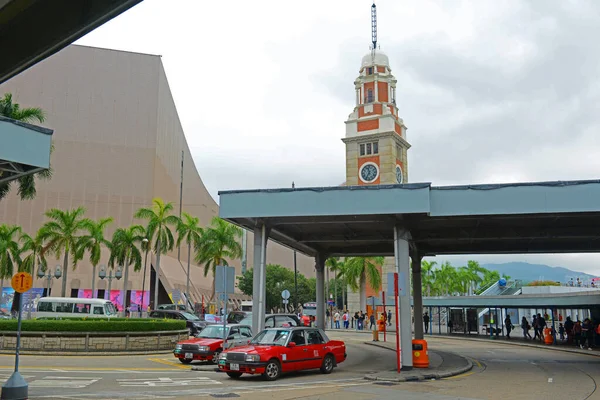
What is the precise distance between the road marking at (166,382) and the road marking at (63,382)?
93cm

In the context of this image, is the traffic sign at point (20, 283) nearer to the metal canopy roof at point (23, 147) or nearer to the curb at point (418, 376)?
the metal canopy roof at point (23, 147)

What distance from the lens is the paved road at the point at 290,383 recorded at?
14133 mm

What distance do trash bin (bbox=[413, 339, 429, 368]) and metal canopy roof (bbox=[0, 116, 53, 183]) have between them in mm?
13761

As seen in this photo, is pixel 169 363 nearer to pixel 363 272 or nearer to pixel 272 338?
Answer: pixel 272 338

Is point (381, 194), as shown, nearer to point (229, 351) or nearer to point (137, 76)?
point (229, 351)

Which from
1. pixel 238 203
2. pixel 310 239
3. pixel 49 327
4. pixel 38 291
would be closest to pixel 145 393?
pixel 238 203

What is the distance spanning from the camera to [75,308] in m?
39.4

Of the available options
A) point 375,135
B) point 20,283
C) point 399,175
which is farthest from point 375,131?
point 20,283

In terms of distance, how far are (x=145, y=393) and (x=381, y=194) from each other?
9.92 meters

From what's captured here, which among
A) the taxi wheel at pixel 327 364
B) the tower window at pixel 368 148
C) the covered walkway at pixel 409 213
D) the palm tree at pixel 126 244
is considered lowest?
the taxi wheel at pixel 327 364

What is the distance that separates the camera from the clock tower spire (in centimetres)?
8675

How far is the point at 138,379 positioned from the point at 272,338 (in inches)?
164

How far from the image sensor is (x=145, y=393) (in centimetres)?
1420

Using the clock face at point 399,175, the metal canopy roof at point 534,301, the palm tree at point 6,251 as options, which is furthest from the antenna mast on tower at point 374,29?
the metal canopy roof at point 534,301
